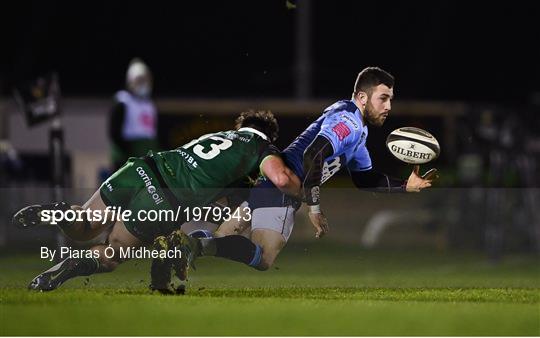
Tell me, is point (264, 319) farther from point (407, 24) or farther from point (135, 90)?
point (407, 24)

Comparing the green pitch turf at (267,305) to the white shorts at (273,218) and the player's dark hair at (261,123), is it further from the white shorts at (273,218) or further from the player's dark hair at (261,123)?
the player's dark hair at (261,123)

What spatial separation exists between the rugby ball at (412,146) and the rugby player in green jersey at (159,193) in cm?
94

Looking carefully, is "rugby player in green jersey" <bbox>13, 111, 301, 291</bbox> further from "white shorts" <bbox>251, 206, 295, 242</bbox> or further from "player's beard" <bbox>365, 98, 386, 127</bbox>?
"player's beard" <bbox>365, 98, 386, 127</bbox>

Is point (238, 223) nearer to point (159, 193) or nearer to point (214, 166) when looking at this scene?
point (214, 166)

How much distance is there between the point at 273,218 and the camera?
38.1ft

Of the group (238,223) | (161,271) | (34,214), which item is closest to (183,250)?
(161,271)

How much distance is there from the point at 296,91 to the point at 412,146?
21.8 m

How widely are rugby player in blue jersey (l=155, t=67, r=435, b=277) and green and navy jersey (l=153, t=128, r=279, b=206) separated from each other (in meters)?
0.18

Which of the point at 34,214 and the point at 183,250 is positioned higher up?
the point at 34,214

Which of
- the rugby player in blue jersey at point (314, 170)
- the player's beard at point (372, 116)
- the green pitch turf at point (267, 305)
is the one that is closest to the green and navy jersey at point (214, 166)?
the rugby player in blue jersey at point (314, 170)

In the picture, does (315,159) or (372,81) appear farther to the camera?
(372,81)

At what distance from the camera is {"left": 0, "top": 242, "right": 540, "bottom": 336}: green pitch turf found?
9961 millimetres

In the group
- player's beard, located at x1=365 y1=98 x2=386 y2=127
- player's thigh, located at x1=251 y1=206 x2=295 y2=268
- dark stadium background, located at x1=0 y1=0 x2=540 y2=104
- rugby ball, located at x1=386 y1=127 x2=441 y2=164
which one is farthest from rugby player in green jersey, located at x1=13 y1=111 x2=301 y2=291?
dark stadium background, located at x1=0 y1=0 x2=540 y2=104

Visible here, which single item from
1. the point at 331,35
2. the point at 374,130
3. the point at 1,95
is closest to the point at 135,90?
the point at 374,130
